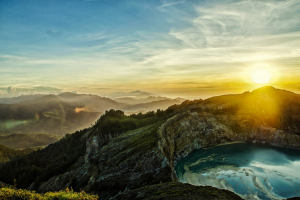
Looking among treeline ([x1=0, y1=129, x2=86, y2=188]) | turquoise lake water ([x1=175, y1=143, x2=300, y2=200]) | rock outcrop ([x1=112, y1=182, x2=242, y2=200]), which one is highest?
rock outcrop ([x1=112, y1=182, x2=242, y2=200])

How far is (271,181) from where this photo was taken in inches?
2571

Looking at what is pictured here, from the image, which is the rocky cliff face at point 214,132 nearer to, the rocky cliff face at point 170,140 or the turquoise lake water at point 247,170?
the rocky cliff face at point 170,140

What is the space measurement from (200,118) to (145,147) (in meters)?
63.8

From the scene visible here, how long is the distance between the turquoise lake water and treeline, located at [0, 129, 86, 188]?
7847 cm

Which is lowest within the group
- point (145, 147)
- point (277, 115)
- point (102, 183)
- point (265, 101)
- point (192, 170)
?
point (192, 170)

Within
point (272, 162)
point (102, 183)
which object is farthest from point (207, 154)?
point (102, 183)

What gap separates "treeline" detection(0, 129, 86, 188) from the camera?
346 ft

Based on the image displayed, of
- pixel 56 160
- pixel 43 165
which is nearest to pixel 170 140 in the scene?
pixel 56 160

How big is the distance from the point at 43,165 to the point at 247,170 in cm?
14781

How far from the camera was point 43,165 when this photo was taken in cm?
13400

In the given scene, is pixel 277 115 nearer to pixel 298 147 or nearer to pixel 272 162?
pixel 298 147

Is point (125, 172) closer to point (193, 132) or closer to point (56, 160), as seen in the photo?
point (193, 132)

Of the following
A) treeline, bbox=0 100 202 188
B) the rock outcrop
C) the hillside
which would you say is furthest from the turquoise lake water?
treeline, bbox=0 100 202 188

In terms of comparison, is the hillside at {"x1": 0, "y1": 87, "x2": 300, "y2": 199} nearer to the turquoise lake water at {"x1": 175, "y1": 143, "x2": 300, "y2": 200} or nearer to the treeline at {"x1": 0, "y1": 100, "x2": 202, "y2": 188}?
the treeline at {"x1": 0, "y1": 100, "x2": 202, "y2": 188}
